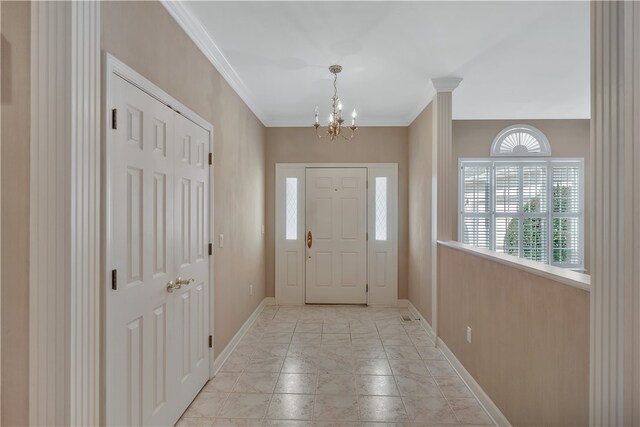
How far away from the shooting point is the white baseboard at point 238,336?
279 cm

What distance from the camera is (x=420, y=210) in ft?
13.4

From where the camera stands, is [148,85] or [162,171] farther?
[162,171]

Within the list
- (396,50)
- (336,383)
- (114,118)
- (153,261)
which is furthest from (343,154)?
(114,118)

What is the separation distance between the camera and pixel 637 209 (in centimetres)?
102

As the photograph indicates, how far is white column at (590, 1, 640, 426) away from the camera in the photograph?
104cm

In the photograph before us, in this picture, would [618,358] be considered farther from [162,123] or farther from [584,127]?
[584,127]

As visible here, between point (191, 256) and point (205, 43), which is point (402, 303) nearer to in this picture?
point (191, 256)

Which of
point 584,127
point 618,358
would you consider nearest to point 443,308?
point 618,358

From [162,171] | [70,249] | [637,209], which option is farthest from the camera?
[162,171]

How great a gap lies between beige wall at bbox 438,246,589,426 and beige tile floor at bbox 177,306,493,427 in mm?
315

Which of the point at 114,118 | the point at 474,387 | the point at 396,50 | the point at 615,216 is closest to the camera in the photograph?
the point at 615,216

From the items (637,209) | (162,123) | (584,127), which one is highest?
(584,127)

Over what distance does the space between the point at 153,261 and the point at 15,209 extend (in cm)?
72

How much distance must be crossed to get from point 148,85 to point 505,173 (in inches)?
198
